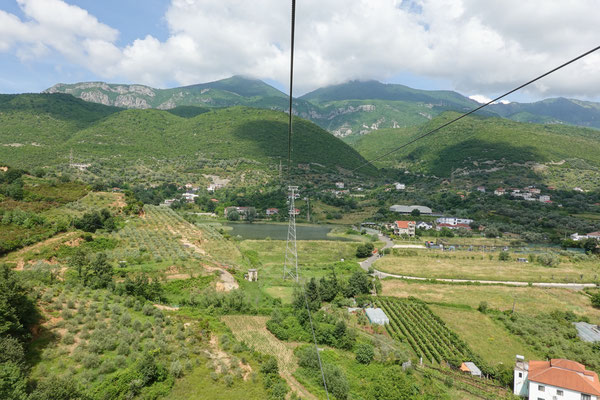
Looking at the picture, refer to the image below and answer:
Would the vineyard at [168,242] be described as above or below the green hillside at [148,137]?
below

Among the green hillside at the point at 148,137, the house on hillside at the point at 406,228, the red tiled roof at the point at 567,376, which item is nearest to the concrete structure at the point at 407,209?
the house on hillside at the point at 406,228

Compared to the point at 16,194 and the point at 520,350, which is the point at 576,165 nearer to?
the point at 520,350

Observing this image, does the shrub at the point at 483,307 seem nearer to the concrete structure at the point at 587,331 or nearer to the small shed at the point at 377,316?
the concrete structure at the point at 587,331

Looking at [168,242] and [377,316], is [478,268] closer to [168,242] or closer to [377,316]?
[377,316]

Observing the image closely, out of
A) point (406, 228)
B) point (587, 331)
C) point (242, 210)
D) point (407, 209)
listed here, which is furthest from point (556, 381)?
point (242, 210)

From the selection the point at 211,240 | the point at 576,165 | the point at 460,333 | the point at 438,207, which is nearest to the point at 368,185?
the point at 438,207

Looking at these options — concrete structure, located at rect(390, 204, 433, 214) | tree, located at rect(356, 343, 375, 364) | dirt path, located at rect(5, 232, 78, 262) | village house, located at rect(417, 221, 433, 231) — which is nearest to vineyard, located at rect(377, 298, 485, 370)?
tree, located at rect(356, 343, 375, 364)
